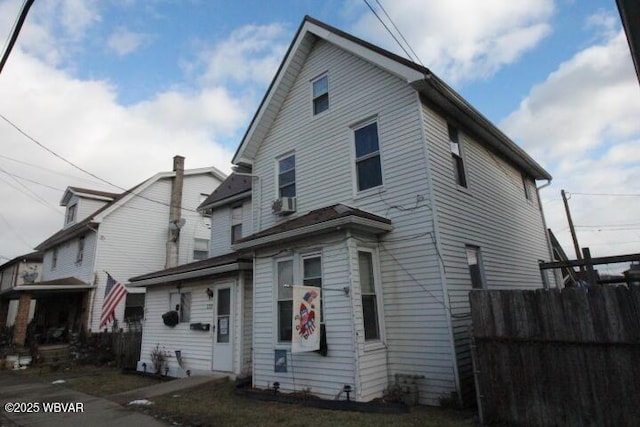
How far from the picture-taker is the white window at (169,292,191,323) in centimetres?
1234

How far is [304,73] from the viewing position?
36.5ft

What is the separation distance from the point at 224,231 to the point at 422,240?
9.17 meters

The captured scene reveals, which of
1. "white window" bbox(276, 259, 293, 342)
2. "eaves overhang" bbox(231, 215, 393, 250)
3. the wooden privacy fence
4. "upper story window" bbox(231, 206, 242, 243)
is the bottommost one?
the wooden privacy fence

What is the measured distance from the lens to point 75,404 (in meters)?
8.24

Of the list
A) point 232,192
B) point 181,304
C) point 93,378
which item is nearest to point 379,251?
point 181,304

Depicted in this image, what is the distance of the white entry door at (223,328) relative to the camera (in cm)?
1049

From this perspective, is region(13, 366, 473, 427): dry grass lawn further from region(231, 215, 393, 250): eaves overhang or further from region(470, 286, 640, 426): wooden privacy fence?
region(231, 215, 393, 250): eaves overhang

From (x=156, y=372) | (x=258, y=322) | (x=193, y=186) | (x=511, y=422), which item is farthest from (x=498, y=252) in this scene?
(x=193, y=186)

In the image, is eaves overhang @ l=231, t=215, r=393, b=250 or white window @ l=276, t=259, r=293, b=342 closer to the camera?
eaves overhang @ l=231, t=215, r=393, b=250

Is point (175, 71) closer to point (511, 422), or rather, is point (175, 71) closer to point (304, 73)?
point (304, 73)

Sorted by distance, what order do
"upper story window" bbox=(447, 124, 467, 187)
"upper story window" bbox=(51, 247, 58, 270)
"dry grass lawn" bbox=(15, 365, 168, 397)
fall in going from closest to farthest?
"upper story window" bbox=(447, 124, 467, 187), "dry grass lawn" bbox=(15, 365, 168, 397), "upper story window" bbox=(51, 247, 58, 270)

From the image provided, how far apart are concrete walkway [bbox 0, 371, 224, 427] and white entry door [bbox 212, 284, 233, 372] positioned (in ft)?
1.41

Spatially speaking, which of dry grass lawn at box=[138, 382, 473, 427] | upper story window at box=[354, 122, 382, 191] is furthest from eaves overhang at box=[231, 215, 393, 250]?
dry grass lawn at box=[138, 382, 473, 427]

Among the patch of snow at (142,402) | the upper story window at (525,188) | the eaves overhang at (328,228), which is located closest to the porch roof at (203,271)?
the eaves overhang at (328,228)
